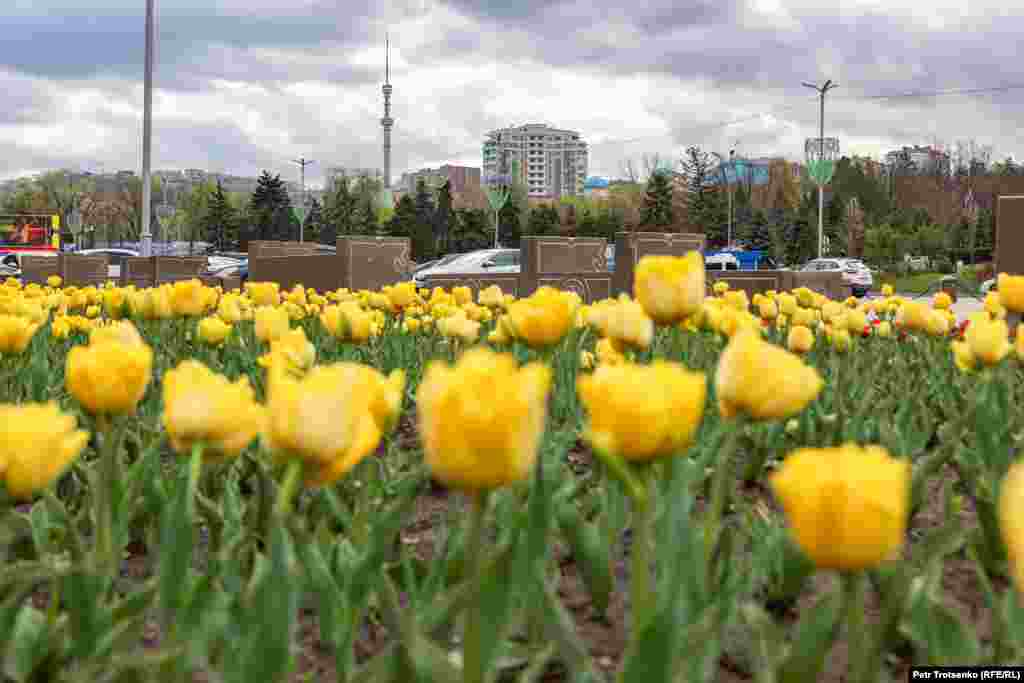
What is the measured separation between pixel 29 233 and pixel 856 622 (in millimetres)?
50227

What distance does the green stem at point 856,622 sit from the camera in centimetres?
97

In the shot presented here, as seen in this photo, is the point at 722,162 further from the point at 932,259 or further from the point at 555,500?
the point at 555,500

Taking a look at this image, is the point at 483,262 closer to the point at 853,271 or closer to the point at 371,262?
the point at 371,262

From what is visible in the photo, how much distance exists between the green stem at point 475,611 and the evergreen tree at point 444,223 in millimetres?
55398

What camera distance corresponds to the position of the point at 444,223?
186 ft

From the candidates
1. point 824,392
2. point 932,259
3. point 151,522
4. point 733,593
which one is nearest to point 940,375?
point 824,392

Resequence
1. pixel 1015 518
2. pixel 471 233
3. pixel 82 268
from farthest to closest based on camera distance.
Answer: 1. pixel 471 233
2. pixel 82 268
3. pixel 1015 518

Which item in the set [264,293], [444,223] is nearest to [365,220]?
[444,223]

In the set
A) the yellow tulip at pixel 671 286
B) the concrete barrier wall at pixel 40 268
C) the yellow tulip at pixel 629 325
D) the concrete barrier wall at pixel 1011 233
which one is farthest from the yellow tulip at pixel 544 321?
the concrete barrier wall at pixel 40 268

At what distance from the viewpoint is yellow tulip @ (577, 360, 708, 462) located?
1.05 metres

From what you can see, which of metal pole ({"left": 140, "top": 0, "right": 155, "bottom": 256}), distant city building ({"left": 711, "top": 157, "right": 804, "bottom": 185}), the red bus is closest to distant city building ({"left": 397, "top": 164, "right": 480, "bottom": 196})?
distant city building ({"left": 711, "top": 157, "right": 804, "bottom": 185})

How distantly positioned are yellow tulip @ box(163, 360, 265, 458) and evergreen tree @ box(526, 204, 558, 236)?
182 feet

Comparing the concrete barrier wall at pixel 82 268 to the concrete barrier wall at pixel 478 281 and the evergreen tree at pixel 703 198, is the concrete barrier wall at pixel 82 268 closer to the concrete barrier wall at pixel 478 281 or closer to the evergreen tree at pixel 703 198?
the concrete barrier wall at pixel 478 281

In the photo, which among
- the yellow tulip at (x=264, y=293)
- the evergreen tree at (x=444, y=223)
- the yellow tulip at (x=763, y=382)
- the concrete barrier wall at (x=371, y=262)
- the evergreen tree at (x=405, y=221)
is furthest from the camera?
the evergreen tree at (x=444, y=223)
